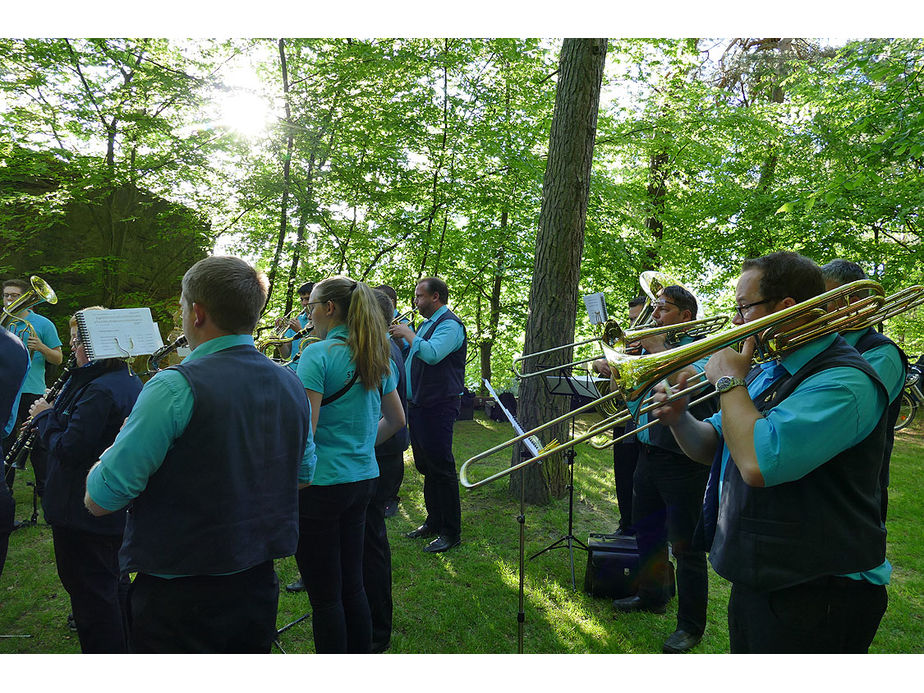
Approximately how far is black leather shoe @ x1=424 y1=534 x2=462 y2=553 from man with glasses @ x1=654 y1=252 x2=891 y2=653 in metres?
3.07

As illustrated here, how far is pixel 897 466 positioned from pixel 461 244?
24.2ft

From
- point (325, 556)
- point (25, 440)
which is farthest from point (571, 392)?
point (25, 440)

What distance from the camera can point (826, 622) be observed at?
1.65 m

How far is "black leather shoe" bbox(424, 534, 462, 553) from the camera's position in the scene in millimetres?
4562

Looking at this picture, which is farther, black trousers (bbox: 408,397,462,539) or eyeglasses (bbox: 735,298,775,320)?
black trousers (bbox: 408,397,462,539)

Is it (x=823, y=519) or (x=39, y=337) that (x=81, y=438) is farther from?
(x=39, y=337)

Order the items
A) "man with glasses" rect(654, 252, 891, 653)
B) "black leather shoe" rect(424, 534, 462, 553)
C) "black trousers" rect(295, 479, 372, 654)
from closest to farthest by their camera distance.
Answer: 1. "man with glasses" rect(654, 252, 891, 653)
2. "black trousers" rect(295, 479, 372, 654)
3. "black leather shoe" rect(424, 534, 462, 553)

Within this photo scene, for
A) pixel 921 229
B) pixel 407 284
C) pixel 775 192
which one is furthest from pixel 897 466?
pixel 407 284

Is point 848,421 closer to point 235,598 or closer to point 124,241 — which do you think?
point 235,598

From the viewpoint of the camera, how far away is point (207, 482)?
1.69 meters

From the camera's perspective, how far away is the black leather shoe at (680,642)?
10.3 ft

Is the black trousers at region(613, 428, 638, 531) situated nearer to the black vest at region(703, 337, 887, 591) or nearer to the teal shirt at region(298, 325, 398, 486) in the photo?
the teal shirt at region(298, 325, 398, 486)

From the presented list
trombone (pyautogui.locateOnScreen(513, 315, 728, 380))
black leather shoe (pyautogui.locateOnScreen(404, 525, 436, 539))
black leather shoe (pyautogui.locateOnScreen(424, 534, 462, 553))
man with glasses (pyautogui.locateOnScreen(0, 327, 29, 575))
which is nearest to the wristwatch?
trombone (pyautogui.locateOnScreen(513, 315, 728, 380))

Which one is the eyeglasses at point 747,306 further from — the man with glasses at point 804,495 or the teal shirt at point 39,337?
the teal shirt at point 39,337
